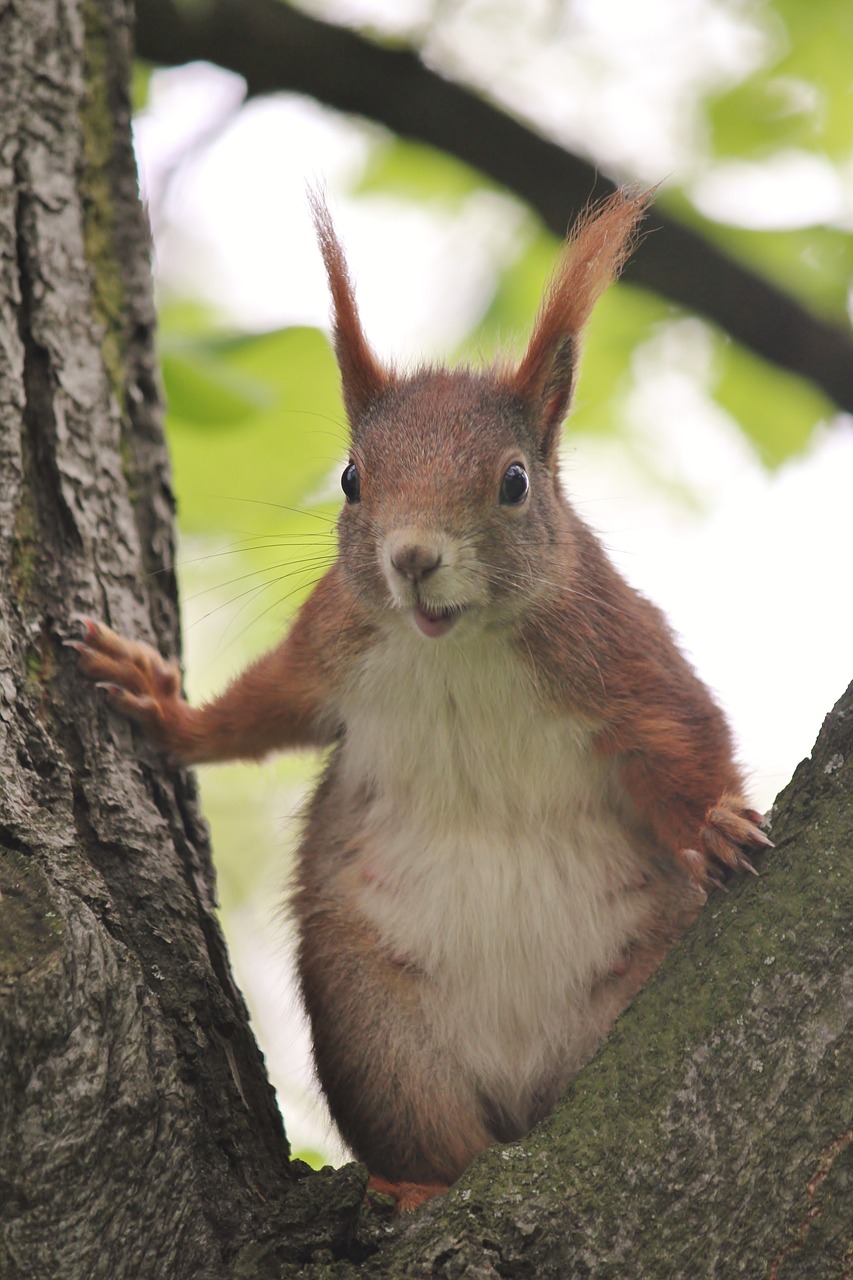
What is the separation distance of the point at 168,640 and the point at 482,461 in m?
0.79

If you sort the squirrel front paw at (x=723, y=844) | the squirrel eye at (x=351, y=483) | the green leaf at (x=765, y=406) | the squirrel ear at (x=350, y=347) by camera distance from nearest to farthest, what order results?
1. the squirrel front paw at (x=723, y=844)
2. the squirrel eye at (x=351, y=483)
3. the squirrel ear at (x=350, y=347)
4. the green leaf at (x=765, y=406)

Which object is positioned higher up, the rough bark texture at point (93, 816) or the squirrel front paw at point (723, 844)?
the rough bark texture at point (93, 816)

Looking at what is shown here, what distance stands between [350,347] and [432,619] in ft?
2.78

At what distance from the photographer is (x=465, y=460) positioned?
2.87 m

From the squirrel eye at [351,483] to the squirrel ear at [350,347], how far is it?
238mm

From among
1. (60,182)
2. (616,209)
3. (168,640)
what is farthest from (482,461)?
(60,182)

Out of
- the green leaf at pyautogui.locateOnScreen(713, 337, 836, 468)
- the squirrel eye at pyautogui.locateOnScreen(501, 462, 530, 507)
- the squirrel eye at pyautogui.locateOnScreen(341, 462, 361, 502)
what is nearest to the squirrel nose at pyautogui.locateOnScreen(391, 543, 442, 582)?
the squirrel eye at pyautogui.locateOnScreen(501, 462, 530, 507)

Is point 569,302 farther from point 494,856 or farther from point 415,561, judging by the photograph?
point 494,856

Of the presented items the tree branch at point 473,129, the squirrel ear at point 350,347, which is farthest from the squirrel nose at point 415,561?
the tree branch at point 473,129

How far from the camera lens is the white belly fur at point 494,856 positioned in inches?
110

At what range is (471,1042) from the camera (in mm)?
2771

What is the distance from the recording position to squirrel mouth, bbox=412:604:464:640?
8.72 ft

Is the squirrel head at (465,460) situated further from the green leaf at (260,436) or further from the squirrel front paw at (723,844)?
the squirrel front paw at (723,844)

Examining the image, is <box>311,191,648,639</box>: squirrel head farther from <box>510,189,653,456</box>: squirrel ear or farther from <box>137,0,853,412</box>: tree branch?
<box>137,0,853,412</box>: tree branch
